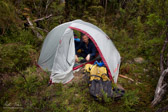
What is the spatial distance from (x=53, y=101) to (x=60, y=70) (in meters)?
0.91

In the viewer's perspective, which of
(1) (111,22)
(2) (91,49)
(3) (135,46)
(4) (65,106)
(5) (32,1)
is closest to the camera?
(4) (65,106)

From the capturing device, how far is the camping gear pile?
9.89 ft

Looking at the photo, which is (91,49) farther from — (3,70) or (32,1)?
(32,1)

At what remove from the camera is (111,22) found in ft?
24.3

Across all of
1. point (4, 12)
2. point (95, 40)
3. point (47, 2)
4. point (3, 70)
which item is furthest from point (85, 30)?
point (47, 2)

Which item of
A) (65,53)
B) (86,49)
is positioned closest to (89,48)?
(86,49)

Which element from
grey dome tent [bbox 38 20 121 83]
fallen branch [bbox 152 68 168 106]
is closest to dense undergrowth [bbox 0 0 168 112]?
fallen branch [bbox 152 68 168 106]

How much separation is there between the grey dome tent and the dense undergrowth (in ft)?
0.96

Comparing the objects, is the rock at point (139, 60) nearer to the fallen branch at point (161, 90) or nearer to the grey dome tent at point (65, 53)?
the grey dome tent at point (65, 53)

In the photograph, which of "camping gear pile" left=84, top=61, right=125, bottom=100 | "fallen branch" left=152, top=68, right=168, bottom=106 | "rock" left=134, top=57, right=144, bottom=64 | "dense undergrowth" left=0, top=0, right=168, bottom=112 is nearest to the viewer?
"fallen branch" left=152, top=68, right=168, bottom=106

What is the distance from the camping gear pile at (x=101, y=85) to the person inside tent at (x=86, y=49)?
0.87 metres

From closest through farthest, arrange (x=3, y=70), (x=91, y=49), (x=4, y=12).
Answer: (x=3, y=70), (x=4, y=12), (x=91, y=49)

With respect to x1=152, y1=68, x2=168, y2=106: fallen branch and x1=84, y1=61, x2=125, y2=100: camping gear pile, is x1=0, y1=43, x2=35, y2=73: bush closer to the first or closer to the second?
x1=84, y1=61, x2=125, y2=100: camping gear pile

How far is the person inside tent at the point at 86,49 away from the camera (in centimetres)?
447
